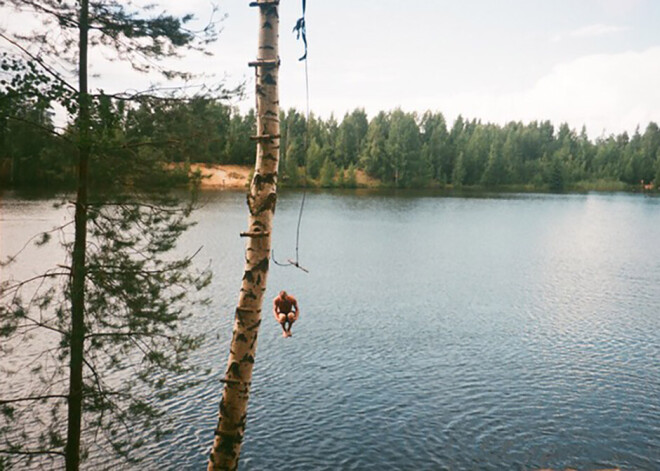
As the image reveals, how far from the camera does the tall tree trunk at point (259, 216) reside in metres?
5.81

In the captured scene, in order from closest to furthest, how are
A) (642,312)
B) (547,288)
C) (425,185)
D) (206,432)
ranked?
(206,432), (642,312), (547,288), (425,185)

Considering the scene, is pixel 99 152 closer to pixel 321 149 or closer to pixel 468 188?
pixel 321 149

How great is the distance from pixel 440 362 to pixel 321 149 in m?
136

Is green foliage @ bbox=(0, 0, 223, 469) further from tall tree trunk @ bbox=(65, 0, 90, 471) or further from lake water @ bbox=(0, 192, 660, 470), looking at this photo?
lake water @ bbox=(0, 192, 660, 470)

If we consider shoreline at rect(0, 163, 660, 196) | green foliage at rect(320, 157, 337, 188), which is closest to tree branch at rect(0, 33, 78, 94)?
shoreline at rect(0, 163, 660, 196)

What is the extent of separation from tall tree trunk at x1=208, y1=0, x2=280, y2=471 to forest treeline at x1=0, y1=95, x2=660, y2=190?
400 cm

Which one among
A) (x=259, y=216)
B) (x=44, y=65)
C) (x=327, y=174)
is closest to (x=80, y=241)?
(x=44, y=65)

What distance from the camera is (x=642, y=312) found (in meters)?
32.7

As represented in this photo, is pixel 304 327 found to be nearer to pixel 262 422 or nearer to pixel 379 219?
pixel 262 422

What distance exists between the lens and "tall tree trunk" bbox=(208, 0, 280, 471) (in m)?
5.81

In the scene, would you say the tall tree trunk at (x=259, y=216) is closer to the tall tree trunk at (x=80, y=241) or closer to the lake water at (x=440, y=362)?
the tall tree trunk at (x=80, y=241)

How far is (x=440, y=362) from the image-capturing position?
2441 centimetres

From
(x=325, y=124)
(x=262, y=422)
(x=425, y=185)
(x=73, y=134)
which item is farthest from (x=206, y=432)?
(x=325, y=124)

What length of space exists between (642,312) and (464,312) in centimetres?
1093
